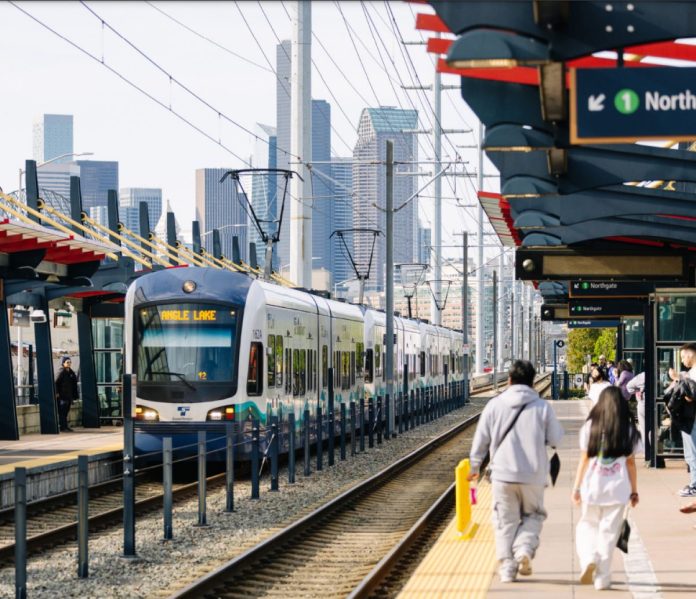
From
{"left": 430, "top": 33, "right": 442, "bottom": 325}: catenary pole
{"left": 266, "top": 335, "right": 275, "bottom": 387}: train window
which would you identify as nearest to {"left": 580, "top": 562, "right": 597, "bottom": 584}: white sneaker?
{"left": 266, "top": 335, "right": 275, "bottom": 387}: train window

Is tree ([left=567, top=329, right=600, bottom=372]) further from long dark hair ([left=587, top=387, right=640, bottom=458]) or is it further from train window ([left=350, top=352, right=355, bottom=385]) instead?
long dark hair ([left=587, top=387, right=640, bottom=458])

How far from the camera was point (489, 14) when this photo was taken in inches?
331

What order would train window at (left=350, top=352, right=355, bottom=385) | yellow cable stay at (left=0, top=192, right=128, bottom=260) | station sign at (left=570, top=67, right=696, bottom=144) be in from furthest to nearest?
train window at (left=350, top=352, right=355, bottom=385) → yellow cable stay at (left=0, top=192, right=128, bottom=260) → station sign at (left=570, top=67, right=696, bottom=144)

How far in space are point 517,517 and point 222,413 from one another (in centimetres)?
1091

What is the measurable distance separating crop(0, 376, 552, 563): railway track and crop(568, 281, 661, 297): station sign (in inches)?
256

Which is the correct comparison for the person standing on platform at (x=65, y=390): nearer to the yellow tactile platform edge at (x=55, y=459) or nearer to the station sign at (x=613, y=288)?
the yellow tactile platform edge at (x=55, y=459)

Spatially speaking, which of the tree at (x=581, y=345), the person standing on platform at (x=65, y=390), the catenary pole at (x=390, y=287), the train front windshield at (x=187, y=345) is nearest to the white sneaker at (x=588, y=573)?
the train front windshield at (x=187, y=345)

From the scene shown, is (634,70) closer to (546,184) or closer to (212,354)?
(546,184)

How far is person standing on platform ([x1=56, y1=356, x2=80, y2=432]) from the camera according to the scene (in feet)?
105

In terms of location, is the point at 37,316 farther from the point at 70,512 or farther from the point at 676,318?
the point at 676,318

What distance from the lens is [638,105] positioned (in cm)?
884

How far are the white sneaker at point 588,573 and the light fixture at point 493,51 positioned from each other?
422 centimetres

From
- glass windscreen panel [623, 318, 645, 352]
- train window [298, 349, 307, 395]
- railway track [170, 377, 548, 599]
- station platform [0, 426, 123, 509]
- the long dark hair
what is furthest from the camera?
glass windscreen panel [623, 318, 645, 352]

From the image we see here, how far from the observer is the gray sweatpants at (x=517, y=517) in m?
11.1
